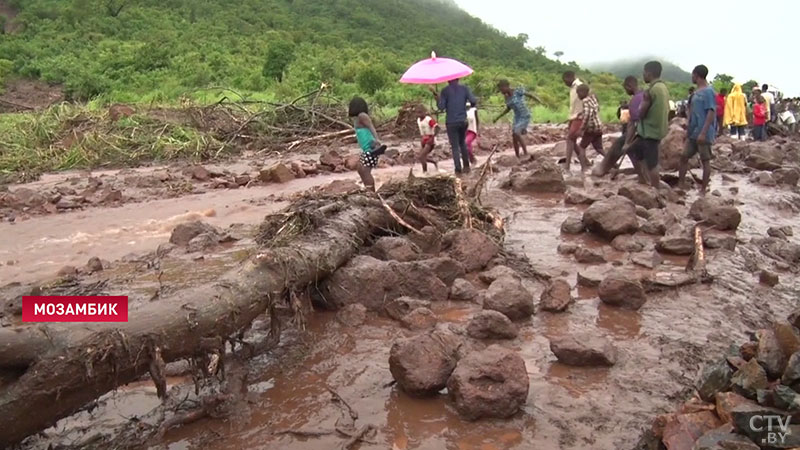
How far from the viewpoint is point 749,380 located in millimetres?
2494

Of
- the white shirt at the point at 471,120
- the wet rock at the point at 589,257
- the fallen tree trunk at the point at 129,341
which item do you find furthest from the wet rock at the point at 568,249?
the white shirt at the point at 471,120

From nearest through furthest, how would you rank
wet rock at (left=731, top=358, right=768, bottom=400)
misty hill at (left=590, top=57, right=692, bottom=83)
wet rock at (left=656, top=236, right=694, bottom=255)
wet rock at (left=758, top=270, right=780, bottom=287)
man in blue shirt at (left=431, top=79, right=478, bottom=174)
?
wet rock at (left=731, top=358, right=768, bottom=400) → wet rock at (left=758, top=270, right=780, bottom=287) → wet rock at (left=656, top=236, right=694, bottom=255) → man in blue shirt at (left=431, top=79, right=478, bottom=174) → misty hill at (left=590, top=57, right=692, bottom=83)

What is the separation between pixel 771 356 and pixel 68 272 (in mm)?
5298

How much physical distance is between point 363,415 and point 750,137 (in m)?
16.5

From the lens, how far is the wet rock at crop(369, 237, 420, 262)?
5.13m

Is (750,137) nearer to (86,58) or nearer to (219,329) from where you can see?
(219,329)

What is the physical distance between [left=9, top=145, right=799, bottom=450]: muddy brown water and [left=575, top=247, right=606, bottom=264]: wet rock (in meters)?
0.26

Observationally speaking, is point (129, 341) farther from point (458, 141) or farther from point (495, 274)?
point (458, 141)

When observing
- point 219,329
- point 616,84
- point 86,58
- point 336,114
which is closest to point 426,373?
point 219,329

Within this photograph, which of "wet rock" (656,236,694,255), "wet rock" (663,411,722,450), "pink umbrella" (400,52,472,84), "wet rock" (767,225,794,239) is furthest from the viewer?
"pink umbrella" (400,52,472,84)

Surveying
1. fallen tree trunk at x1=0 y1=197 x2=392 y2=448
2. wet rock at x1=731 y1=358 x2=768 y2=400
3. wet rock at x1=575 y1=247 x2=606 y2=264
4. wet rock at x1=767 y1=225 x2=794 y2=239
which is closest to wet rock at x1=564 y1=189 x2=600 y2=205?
wet rock at x1=767 y1=225 x2=794 y2=239

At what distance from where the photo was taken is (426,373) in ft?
10.4

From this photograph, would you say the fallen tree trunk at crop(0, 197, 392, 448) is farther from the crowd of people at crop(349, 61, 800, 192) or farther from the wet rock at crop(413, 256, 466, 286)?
the crowd of people at crop(349, 61, 800, 192)

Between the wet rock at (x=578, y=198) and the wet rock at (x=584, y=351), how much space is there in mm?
4067
